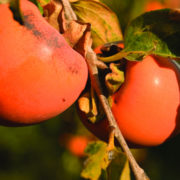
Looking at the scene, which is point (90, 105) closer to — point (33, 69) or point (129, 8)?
point (33, 69)

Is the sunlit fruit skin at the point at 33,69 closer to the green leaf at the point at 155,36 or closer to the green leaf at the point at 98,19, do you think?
the green leaf at the point at 155,36

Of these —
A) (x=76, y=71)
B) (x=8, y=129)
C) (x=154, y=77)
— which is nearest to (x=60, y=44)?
(x=76, y=71)

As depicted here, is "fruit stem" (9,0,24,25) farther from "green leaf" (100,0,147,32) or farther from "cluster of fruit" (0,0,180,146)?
"green leaf" (100,0,147,32)

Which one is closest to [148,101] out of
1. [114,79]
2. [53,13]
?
[114,79]

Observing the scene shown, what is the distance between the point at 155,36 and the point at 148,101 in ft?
0.58

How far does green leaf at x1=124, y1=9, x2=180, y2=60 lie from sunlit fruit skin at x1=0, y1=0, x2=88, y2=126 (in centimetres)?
18

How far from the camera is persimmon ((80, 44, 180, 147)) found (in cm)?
119

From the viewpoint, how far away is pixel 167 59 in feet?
4.12

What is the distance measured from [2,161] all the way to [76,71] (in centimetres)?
Answer: 214

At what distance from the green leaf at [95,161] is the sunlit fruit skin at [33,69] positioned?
14 cm

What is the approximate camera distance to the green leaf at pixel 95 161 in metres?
1.07

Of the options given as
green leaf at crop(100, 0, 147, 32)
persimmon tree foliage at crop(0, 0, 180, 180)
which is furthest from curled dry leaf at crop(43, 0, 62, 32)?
green leaf at crop(100, 0, 147, 32)

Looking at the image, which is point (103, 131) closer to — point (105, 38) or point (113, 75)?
point (113, 75)

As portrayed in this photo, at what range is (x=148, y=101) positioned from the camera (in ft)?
3.90
